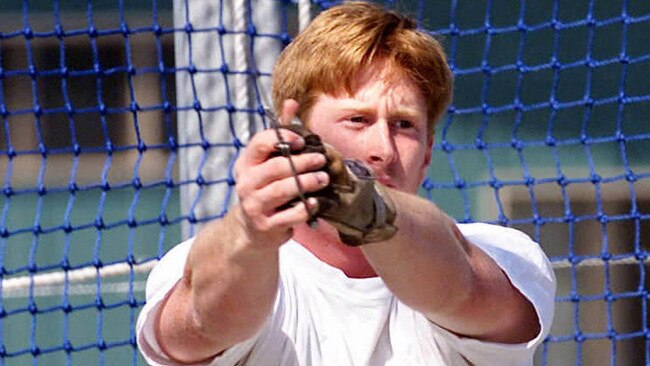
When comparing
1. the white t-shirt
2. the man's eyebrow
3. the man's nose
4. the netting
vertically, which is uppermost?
the man's eyebrow

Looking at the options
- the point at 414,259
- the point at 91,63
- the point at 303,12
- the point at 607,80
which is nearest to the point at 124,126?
the point at 91,63

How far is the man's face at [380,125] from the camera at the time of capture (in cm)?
170

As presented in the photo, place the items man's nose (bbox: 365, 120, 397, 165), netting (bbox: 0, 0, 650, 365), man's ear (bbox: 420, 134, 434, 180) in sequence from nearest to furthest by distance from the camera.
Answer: man's nose (bbox: 365, 120, 397, 165) → man's ear (bbox: 420, 134, 434, 180) → netting (bbox: 0, 0, 650, 365)

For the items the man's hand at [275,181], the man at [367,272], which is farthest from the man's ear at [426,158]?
the man's hand at [275,181]

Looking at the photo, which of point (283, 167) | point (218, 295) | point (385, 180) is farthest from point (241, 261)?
point (385, 180)

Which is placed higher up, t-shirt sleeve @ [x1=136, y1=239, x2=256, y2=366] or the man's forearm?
the man's forearm

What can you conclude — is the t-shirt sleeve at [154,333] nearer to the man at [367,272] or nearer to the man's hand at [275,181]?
the man at [367,272]

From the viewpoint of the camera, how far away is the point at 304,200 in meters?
1.33

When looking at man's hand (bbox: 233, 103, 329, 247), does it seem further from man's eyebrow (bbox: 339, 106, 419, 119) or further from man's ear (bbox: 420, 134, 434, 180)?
man's ear (bbox: 420, 134, 434, 180)

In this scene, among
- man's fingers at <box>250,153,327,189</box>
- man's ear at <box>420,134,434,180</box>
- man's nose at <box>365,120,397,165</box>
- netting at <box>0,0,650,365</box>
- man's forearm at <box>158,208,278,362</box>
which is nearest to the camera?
man's fingers at <box>250,153,327,189</box>

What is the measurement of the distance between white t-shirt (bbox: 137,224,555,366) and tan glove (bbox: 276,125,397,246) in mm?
364

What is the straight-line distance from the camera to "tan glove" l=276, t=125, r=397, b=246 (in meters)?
1.35

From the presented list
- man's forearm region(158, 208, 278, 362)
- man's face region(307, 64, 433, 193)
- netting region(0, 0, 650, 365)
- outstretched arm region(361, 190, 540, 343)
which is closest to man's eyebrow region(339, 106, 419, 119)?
man's face region(307, 64, 433, 193)

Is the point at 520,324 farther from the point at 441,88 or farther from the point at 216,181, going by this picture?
the point at 216,181
